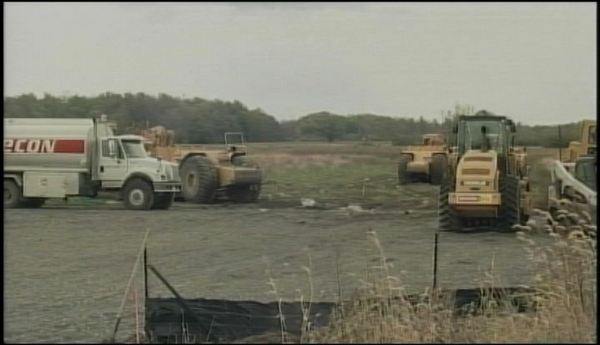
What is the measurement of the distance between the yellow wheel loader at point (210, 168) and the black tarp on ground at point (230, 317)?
2107cm

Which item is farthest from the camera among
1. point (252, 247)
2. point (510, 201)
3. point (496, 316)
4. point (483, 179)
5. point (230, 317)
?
point (510, 201)

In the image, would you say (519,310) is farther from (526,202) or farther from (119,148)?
(119,148)

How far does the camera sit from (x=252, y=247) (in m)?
18.9

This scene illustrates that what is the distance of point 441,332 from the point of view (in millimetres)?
7168

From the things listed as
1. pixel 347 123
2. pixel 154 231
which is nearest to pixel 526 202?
pixel 347 123

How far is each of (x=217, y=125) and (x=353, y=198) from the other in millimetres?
4676

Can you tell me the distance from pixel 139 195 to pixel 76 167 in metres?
1.99

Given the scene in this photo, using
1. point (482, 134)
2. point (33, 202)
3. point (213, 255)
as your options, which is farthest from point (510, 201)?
point (33, 202)

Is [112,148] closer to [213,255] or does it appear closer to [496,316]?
[213,255]

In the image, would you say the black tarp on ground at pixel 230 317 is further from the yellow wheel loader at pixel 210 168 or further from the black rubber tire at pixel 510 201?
the yellow wheel loader at pixel 210 168

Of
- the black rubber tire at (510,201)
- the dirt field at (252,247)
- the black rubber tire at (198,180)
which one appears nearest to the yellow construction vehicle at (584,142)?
the black rubber tire at (510,201)

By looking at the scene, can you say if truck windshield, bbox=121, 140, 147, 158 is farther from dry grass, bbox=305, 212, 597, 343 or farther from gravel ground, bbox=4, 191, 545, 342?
dry grass, bbox=305, 212, 597, 343

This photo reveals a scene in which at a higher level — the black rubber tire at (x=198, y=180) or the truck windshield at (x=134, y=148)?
the truck windshield at (x=134, y=148)

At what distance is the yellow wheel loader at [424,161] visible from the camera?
26020 mm
